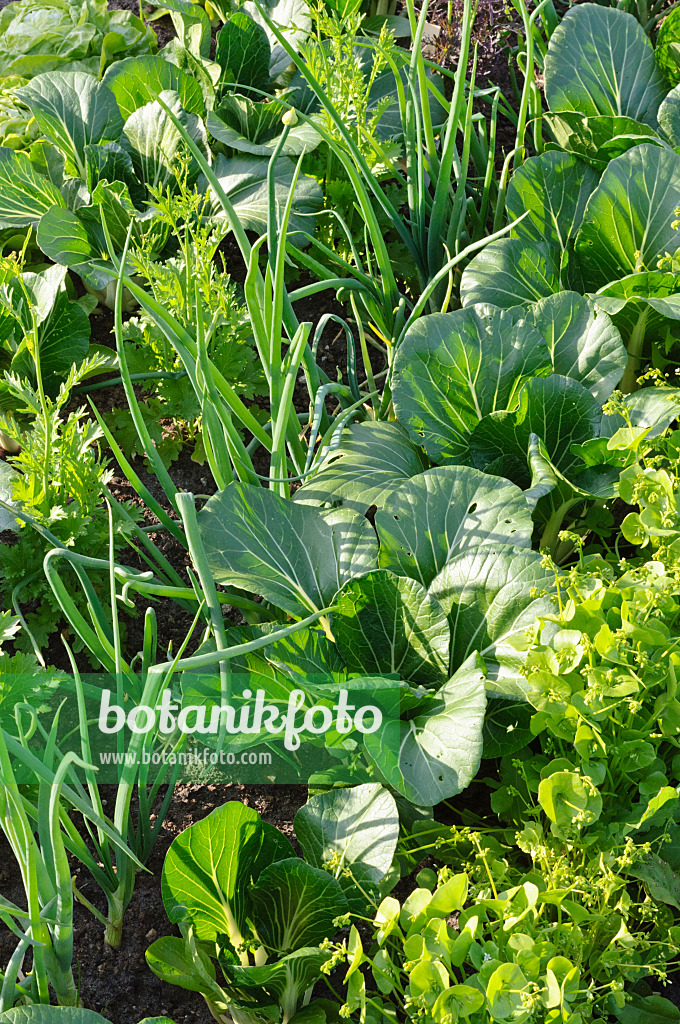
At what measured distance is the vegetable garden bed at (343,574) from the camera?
115cm

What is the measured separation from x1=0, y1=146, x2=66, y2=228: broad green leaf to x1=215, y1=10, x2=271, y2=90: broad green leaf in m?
0.55

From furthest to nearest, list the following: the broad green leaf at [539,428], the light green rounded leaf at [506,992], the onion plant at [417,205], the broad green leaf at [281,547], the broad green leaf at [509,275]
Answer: the broad green leaf at [509,275] → the onion plant at [417,205] → the broad green leaf at [539,428] → the broad green leaf at [281,547] → the light green rounded leaf at [506,992]

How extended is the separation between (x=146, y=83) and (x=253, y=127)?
272mm

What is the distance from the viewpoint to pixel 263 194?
2.02 metres

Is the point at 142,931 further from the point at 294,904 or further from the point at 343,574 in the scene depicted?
the point at 343,574

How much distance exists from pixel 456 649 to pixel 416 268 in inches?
39.0

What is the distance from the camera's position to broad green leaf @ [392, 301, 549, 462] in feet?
5.30

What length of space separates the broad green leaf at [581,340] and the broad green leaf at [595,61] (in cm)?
68

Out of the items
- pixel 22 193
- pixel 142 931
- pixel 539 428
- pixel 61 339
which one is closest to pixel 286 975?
pixel 142 931

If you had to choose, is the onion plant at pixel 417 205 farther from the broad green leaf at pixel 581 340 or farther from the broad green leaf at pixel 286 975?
the broad green leaf at pixel 286 975

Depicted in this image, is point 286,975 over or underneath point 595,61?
underneath

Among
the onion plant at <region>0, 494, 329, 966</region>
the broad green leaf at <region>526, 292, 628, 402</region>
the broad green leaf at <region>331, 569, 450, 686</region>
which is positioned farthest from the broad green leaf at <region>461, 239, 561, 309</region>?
the onion plant at <region>0, 494, 329, 966</region>

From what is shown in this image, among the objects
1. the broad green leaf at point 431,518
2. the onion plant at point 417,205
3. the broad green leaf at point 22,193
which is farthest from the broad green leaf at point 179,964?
the broad green leaf at point 22,193

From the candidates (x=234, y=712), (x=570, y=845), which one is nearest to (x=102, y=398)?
(x=234, y=712)
